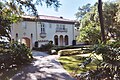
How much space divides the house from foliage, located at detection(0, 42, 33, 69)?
15752mm

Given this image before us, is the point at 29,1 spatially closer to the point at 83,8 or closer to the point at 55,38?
the point at 55,38

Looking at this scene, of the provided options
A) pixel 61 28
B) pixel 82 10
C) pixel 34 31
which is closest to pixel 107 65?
pixel 34 31

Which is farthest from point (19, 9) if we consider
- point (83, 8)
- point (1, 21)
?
A: point (83, 8)

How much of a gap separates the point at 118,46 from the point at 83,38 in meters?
25.7

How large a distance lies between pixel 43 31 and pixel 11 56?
24092 mm

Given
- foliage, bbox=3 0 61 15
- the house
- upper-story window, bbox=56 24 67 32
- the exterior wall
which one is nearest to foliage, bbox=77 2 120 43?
upper-story window, bbox=56 24 67 32

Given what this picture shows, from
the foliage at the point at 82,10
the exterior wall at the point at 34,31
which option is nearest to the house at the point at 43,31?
the exterior wall at the point at 34,31

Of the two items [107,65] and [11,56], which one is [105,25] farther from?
[107,65]

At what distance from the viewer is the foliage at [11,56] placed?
14899mm

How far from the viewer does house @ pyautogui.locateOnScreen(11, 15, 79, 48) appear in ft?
120

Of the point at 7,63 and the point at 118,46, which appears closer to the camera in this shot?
the point at 118,46

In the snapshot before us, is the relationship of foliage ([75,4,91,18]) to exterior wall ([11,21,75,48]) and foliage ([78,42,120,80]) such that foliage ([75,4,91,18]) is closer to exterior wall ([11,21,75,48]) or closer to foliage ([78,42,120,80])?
exterior wall ([11,21,75,48])

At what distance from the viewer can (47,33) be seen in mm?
40625

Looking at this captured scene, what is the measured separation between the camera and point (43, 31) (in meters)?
39.7
